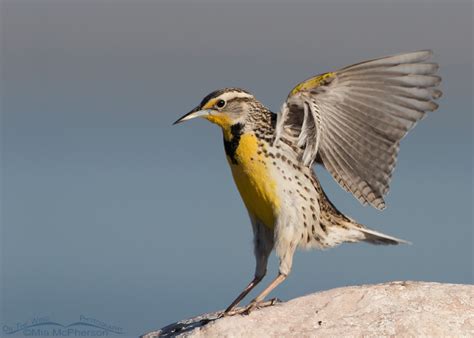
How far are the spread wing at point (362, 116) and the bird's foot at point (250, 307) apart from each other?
1.34 metres

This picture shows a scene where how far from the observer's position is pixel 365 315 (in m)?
9.90

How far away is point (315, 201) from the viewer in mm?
10703

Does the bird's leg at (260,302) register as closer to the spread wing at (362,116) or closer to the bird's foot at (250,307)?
the bird's foot at (250,307)

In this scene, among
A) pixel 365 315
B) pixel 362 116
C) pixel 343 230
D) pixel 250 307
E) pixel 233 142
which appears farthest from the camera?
pixel 343 230

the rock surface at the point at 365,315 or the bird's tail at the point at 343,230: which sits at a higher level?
the bird's tail at the point at 343,230

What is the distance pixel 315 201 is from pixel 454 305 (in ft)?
5.36

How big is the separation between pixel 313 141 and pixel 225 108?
0.89 meters

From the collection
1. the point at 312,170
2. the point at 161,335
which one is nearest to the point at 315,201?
the point at 312,170

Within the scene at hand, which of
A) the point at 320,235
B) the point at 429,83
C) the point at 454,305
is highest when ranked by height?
the point at 429,83

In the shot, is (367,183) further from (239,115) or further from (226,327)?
(226,327)

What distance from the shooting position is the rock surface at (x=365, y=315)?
31.8ft

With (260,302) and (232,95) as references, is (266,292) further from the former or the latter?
(232,95)

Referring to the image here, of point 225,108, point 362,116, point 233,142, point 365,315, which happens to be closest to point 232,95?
point 225,108

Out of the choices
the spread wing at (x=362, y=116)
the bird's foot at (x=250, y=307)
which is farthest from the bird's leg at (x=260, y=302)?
the spread wing at (x=362, y=116)
